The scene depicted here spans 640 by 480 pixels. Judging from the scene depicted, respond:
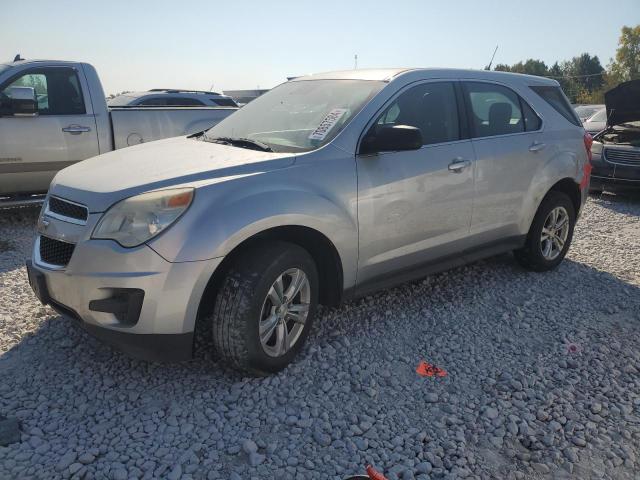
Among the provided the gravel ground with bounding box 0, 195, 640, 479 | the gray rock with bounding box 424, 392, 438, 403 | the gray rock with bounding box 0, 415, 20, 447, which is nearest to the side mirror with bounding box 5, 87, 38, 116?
the gravel ground with bounding box 0, 195, 640, 479

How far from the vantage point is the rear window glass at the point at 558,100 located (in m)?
5.06

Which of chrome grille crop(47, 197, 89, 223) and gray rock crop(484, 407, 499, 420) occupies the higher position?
chrome grille crop(47, 197, 89, 223)

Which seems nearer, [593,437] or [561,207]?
[593,437]

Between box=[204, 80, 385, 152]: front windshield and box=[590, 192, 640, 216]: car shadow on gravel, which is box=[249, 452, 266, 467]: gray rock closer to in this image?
box=[204, 80, 385, 152]: front windshield

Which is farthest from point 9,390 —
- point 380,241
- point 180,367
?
point 380,241

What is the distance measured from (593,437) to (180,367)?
2343mm

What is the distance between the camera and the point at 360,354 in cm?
360

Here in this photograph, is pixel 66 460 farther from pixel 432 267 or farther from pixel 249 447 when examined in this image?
pixel 432 267

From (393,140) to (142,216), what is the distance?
63.4 inches

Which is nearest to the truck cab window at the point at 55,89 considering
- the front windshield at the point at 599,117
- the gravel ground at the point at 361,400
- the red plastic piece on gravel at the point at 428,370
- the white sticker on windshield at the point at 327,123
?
the gravel ground at the point at 361,400

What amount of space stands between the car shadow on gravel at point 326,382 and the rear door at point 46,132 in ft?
10.3

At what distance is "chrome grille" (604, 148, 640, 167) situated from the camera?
30.4ft

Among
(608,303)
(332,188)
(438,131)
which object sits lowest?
(608,303)

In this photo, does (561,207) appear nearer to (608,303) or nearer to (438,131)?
(608,303)
